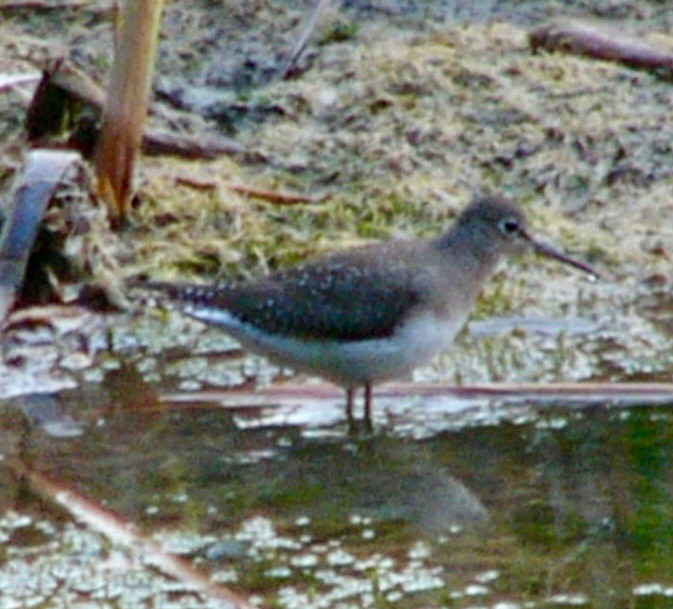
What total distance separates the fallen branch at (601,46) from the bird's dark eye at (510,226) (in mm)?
2197

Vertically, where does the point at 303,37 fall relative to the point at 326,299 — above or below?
above

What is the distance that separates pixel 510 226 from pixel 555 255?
0.69 feet

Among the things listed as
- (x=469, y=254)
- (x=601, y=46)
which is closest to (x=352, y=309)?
(x=469, y=254)

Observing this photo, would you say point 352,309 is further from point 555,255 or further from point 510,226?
point 555,255

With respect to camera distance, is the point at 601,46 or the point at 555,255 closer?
the point at 555,255

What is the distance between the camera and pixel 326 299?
24.0ft

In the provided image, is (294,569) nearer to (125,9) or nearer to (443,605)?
(443,605)

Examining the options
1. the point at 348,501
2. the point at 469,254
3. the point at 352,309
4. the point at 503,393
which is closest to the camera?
the point at 348,501

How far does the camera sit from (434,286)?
731 cm

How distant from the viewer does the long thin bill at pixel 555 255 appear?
7.81 metres

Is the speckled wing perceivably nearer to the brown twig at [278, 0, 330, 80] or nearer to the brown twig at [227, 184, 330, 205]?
the brown twig at [227, 184, 330, 205]

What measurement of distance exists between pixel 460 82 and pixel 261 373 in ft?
8.62

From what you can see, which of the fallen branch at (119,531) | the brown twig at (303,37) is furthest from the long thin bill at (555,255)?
the brown twig at (303,37)

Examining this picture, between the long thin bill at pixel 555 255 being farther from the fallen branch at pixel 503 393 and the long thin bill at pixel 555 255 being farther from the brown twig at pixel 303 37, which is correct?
the brown twig at pixel 303 37
